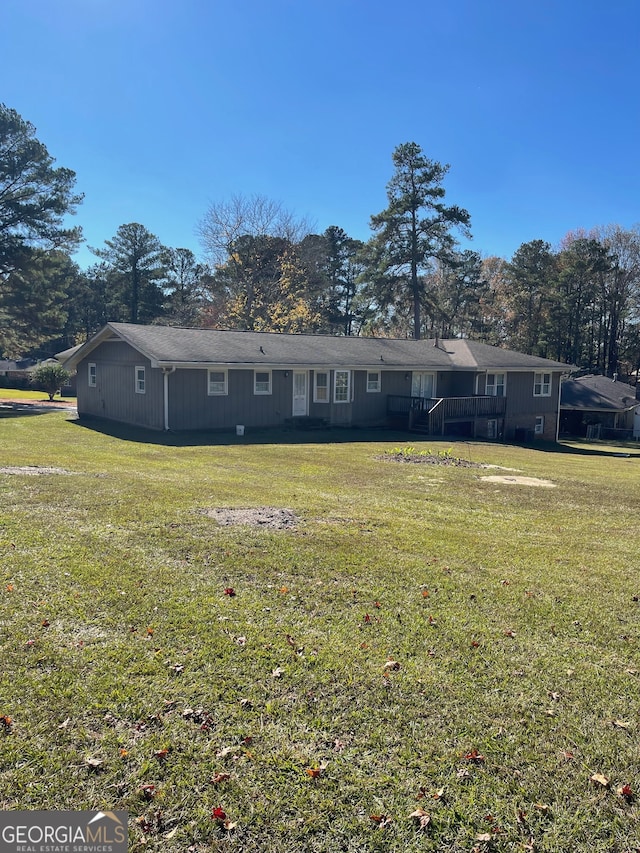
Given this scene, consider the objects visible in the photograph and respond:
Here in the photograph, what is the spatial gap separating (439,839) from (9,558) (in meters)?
4.80

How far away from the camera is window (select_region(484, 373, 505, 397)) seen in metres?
26.5

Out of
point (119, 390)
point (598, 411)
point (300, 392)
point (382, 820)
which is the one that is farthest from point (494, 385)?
point (382, 820)

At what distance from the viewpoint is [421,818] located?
9.23 ft

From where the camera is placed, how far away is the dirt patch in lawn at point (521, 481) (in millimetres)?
11588

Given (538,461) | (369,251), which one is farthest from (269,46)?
(369,251)

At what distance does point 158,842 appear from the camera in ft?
8.69

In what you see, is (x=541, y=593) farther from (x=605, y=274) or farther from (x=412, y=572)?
(x=605, y=274)

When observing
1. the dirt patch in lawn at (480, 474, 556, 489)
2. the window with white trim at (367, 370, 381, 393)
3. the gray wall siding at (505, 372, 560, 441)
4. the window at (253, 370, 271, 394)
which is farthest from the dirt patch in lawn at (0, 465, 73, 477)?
the gray wall siding at (505, 372, 560, 441)

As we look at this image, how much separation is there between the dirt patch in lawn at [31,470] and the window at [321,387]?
12.3 meters

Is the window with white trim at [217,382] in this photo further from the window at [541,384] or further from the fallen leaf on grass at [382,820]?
the fallen leaf on grass at [382,820]

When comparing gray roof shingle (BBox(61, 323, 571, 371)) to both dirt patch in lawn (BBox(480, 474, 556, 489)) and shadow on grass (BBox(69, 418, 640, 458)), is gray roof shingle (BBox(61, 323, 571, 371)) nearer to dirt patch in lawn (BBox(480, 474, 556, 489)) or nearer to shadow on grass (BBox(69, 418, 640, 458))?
shadow on grass (BBox(69, 418, 640, 458))

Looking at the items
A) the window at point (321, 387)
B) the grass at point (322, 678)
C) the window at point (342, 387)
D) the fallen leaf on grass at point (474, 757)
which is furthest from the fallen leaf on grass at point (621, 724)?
the window at point (342, 387)

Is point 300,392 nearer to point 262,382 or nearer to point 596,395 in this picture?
point 262,382

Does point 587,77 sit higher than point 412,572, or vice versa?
point 587,77
